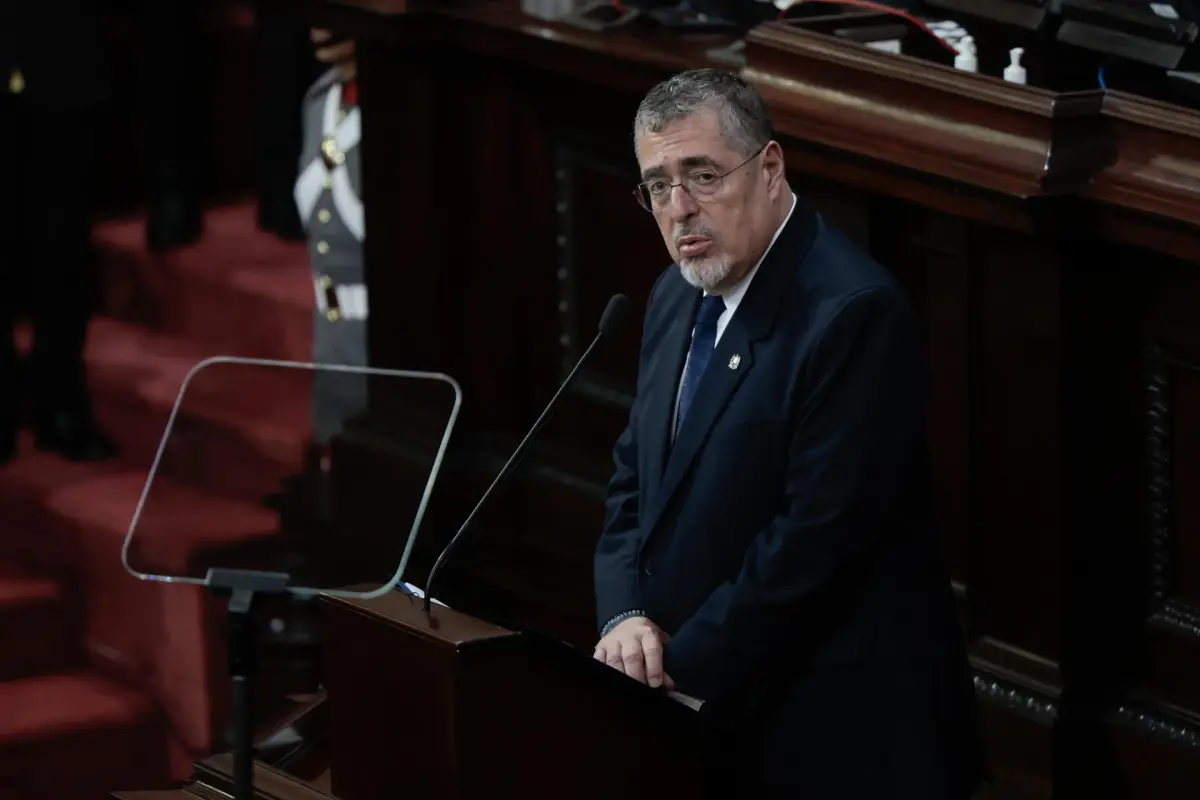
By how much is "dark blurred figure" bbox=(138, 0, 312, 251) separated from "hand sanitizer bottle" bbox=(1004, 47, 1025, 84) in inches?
106

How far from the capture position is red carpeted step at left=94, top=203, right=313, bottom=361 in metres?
5.72

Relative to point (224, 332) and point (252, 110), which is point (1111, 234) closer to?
point (224, 332)

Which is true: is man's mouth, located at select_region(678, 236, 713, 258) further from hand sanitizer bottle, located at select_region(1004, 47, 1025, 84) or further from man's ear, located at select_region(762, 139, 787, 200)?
hand sanitizer bottle, located at select_region(1004, 47, 1025, 84)

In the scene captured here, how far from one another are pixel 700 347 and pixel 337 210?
222 cm

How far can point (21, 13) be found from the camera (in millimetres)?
5395

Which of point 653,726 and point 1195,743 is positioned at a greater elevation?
point 653,726

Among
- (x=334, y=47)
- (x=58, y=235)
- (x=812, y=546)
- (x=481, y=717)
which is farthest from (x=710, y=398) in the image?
(x=58, y=235)

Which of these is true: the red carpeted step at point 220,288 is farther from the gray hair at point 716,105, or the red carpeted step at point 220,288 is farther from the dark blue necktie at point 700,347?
the gray hair at point 716,105

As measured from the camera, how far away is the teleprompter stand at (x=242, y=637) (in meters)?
2.41

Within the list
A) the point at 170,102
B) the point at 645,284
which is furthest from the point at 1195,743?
the point at 170,102

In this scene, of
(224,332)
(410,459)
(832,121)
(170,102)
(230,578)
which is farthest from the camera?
Answer: (170,102)

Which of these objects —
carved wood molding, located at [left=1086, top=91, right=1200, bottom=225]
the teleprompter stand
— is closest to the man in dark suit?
the teleprompter stand

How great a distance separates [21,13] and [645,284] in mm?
1864

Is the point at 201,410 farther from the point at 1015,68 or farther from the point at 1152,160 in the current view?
the point at 1152,160
